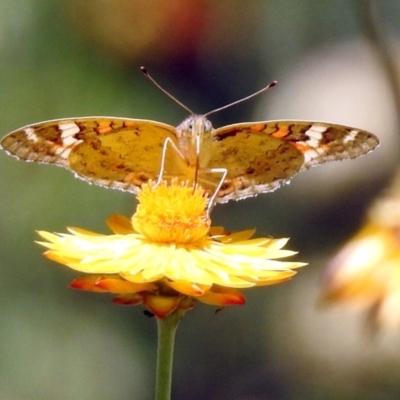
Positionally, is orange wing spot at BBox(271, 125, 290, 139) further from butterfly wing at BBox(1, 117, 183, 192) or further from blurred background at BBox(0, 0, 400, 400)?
blurred background at BBox(0, 0, 400, 400)

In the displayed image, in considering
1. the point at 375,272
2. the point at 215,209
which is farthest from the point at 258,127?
the point at 215,209

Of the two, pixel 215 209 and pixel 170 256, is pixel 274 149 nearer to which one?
pixel 170 256

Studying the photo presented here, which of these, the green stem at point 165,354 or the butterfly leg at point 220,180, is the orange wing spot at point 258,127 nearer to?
the butterfly leg at point 220,180

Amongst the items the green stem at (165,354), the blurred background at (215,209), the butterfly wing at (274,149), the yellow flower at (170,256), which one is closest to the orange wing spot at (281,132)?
the butterfly wing at (274,149)

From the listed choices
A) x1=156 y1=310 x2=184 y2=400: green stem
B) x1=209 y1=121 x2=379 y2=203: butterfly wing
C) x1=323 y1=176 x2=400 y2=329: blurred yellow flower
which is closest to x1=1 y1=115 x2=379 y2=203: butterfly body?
x1=209 y1=121 x2=379 y2=203: butterfly wing

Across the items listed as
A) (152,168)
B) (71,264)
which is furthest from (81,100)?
(71,264)

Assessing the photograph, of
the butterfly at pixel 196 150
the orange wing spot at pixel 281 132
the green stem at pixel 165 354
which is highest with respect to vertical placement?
the orange wing spot at pixel 281 132
